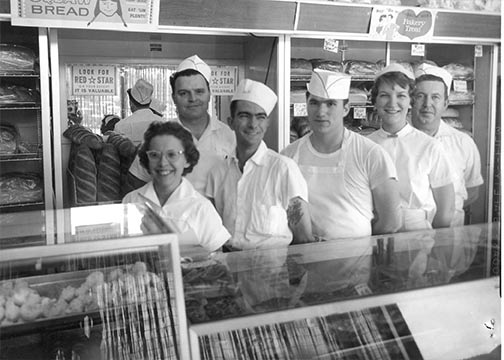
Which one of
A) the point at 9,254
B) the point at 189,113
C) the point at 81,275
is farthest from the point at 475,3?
the point at 9,254

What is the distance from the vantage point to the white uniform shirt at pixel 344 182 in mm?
3053

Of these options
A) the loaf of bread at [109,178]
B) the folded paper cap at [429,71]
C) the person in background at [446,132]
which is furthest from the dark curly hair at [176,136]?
the folded paper cap at [429,71]

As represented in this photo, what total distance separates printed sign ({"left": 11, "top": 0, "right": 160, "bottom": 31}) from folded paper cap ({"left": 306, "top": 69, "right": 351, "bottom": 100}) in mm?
912

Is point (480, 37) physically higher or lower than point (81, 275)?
higher

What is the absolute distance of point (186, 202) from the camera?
2652mm

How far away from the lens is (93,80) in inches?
128

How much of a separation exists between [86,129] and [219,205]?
0.90m

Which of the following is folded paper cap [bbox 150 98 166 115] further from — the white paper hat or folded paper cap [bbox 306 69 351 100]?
folded paper cap [bbox 306 69 351 100]

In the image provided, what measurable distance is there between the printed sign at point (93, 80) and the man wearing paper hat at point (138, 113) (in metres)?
0.12

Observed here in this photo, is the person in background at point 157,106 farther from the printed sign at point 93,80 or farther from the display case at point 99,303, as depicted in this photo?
the display case at point 99,303

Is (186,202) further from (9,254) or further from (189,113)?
(9,254)

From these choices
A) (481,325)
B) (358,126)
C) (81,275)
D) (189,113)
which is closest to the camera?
(81,275)

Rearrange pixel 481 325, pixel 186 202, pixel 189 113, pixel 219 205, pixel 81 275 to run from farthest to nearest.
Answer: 1. pixel 189 113
2. pixel 219 205
3. pixel 186 202
4. pixel 481 325
5. pixel 81 275

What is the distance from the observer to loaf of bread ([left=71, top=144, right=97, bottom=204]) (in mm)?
3018
